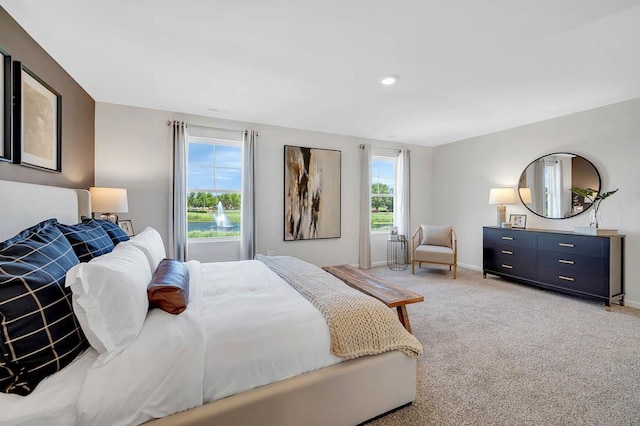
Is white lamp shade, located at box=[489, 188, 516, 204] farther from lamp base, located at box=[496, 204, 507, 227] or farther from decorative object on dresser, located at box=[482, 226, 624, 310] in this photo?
decorative object on dresser, located at box=[482, 226, 624, 310]

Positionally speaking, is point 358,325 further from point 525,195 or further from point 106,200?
point 525,195

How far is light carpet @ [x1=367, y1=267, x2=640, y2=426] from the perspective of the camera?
62.9 inches

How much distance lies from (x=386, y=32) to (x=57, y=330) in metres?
2.52

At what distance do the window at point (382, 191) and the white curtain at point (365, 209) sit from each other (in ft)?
0.98

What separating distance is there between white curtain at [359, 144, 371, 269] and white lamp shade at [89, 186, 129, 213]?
360 cm

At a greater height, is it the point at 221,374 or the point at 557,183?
the point at 557,183

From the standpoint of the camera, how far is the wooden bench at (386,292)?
84.5 inches

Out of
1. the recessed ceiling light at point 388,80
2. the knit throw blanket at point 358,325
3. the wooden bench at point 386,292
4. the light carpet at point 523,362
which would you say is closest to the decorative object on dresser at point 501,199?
the light carpet at point 523,362

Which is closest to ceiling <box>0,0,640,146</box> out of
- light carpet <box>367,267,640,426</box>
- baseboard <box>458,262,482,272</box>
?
light carpet <box>367,267,640,426</box>

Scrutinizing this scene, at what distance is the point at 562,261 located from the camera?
3535mm

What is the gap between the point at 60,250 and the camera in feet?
4.25

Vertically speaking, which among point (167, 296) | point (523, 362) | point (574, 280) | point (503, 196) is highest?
point (503, 196)

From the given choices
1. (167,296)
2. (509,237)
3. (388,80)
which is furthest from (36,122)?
(509,237)

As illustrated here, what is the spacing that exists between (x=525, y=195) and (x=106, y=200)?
18.5ft
